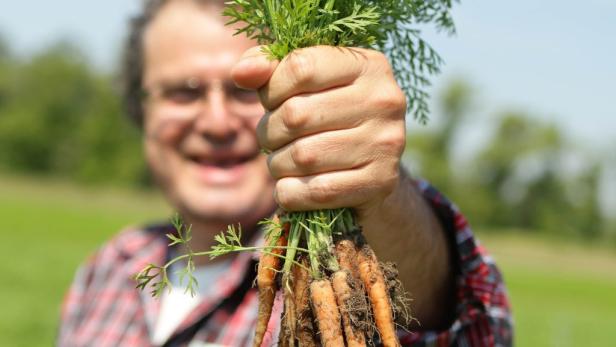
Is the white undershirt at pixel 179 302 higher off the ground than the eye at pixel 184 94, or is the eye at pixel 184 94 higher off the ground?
the eye at pixel 184 94

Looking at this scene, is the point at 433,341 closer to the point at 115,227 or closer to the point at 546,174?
the point at 115,227

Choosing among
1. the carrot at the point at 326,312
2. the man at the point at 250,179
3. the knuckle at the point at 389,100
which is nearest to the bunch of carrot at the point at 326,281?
the carrot at the point at 326,312

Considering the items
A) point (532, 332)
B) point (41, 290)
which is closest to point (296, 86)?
point (532, 332)

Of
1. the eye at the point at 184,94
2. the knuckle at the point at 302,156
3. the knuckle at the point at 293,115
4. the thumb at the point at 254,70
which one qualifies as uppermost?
the thumb at the point at 254,70

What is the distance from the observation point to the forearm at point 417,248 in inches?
88.8

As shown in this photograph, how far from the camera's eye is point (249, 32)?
77.9 inches

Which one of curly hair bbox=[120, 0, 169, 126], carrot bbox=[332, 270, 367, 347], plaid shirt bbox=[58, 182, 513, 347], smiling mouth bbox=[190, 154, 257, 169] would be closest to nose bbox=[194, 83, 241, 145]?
smiling mouth bbox=[190, 154, 257, 169]

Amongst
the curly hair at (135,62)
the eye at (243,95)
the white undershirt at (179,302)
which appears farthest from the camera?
the curly hair at (135,62)

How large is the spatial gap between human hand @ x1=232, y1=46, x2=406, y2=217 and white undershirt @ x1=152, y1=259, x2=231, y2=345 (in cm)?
175

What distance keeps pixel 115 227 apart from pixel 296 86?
32.3 meters

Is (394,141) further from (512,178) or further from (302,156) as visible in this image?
(512,178)

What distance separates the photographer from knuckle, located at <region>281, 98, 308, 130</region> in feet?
5.72

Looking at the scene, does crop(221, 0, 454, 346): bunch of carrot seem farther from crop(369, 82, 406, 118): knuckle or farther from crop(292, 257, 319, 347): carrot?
crop(369, 82, 406, 118): knuckle

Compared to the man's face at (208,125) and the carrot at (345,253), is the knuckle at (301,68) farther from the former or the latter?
the man's face at (208,125)
